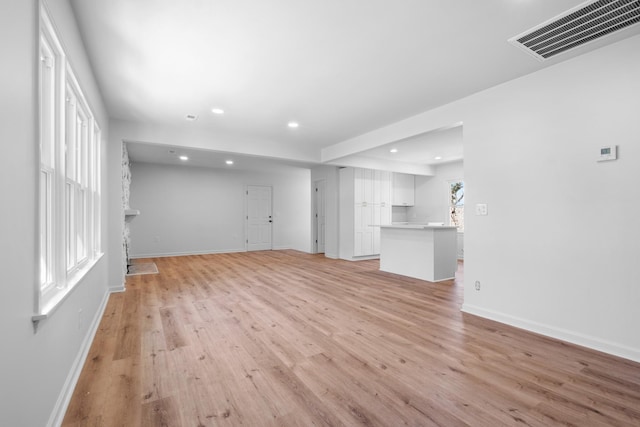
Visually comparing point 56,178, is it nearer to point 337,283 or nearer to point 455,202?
point 337,283

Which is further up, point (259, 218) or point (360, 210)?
point (360, 210)

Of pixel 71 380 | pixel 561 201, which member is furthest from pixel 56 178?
pixel 561 201

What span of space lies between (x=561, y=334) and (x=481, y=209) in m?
1.42

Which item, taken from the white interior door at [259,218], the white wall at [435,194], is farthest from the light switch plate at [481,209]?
the white interior door at [259,218]

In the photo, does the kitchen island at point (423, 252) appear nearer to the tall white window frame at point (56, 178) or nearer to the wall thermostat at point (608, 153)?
the wall thermostat at point (608, 153)

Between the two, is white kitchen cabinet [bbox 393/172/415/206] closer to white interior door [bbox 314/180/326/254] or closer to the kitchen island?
white interior door [bbox 314/180/326/254]

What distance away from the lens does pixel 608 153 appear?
259cm

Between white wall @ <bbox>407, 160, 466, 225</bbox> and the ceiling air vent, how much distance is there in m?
5.72

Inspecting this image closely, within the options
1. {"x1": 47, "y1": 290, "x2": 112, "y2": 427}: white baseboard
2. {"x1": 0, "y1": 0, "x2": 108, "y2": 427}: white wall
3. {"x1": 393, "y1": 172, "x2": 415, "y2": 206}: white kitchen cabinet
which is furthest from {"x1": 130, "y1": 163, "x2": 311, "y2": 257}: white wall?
{"x1": 0, "y1": 0, "x2": 108, "y2": 427}: white wall

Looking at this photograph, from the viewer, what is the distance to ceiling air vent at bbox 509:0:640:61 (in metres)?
2.10

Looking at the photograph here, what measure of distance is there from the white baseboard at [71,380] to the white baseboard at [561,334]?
3698 millimetres

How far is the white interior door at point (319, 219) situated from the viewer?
898cm

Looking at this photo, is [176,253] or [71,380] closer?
[71,380]

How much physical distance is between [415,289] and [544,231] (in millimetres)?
2057
